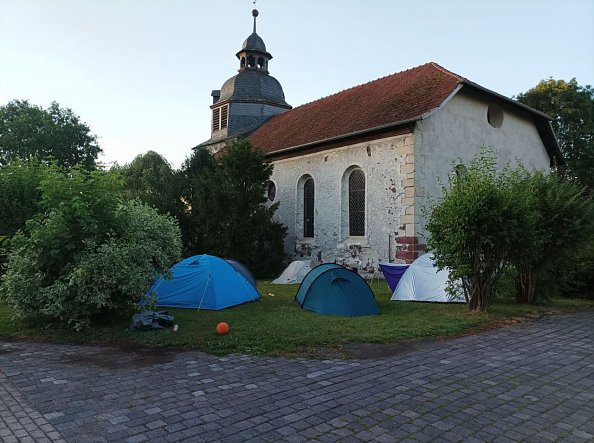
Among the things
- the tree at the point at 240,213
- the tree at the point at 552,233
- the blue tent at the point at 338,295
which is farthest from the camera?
the tree at the point at 240,213

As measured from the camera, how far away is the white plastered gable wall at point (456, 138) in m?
14.7

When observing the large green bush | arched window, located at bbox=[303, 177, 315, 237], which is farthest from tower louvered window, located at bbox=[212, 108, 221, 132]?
the large green bush

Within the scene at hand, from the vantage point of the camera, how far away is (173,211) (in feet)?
62.0

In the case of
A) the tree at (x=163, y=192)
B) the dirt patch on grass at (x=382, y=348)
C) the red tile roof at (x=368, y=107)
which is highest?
the red tile roof at (x=368, y=107)

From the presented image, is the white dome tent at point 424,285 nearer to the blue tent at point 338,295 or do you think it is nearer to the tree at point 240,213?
the blue tent at point 338,295

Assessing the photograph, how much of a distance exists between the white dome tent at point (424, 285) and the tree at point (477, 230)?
1108 mm

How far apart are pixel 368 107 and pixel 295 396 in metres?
14.8

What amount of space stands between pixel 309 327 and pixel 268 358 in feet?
5.78

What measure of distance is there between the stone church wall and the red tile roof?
78 cm

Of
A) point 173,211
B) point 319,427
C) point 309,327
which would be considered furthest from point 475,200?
point 173,211

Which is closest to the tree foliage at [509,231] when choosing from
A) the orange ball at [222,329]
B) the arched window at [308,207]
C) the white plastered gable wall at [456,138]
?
the white plastered gable wall at [456,138]

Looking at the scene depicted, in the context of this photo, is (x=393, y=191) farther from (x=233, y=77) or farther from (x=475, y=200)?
(x=233, y=77)

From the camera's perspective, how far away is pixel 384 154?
50.8 feet

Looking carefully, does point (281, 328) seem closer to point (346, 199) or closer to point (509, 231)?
point (509, 231)
